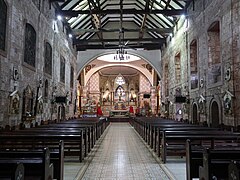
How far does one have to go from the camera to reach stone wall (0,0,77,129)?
787 cm

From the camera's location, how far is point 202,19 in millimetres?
11195

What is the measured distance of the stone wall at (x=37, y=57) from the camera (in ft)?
25.8

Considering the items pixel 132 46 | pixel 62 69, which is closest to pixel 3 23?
pixel 62 69

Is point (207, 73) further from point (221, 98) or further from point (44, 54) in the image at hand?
point (44, 54)

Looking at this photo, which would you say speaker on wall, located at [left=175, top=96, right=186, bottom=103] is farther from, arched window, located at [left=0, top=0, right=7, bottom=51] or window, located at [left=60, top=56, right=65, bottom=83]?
arched window, located at [left=0, top=0, right=7, bottom=51]

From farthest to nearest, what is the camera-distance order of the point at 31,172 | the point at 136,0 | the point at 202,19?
the point at 136,0 → the point at 202,19 → the point at 31,172

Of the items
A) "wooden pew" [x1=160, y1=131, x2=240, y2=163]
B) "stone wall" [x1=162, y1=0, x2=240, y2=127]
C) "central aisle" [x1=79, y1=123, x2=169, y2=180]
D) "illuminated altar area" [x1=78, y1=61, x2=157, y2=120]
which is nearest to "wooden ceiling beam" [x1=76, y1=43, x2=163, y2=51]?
"stone wall" [x1=162, y1=0, x2=240, y2=127]

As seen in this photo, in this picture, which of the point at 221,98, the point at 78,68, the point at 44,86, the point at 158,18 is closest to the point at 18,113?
the point at 44,86

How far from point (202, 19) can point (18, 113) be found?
840 cm

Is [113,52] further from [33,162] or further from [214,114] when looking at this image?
[33,162]

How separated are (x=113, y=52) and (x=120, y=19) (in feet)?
24.4

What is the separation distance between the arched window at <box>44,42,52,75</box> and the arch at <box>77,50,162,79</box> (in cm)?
947

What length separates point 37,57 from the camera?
429 inches

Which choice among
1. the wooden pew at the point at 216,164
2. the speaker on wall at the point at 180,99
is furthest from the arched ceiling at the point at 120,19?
the wooden pew at the point at 216,164
